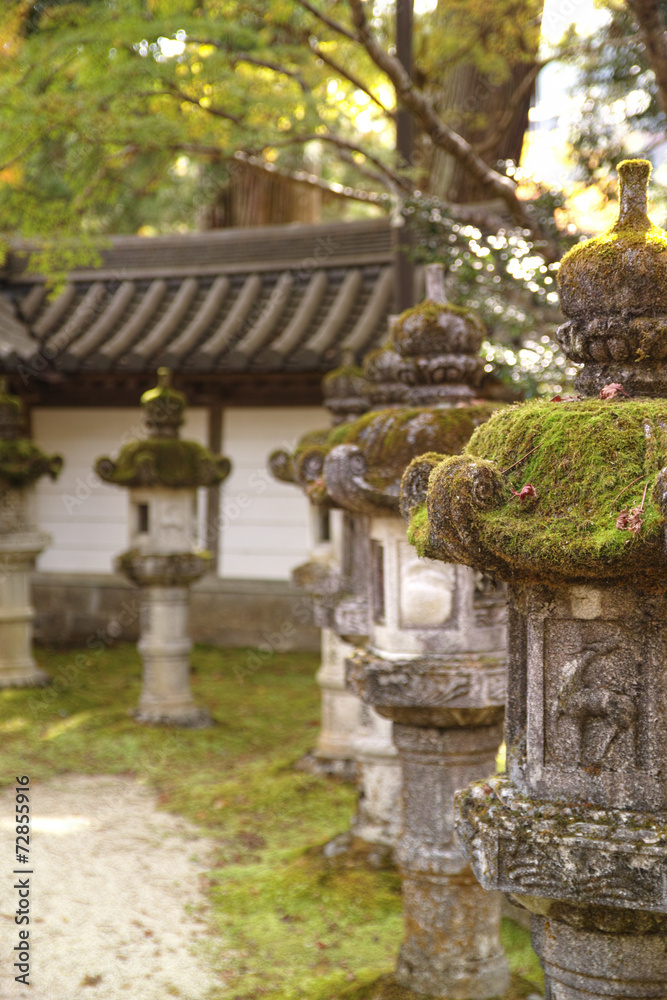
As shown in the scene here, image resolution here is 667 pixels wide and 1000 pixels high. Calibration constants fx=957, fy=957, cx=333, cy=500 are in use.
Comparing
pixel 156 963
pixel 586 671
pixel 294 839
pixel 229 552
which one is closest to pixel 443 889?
pixel 156 963

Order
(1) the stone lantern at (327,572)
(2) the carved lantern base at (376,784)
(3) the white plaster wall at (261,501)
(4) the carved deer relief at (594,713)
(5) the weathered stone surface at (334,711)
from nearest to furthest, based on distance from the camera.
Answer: (4) the carved deer relief at (594,713) < (2) the carved lantern base at (376,784) < (1) the stone lantern at (327,572) < (5) the weathered stone surface at (334,711) < (3) the white plaster wall at (261,501)

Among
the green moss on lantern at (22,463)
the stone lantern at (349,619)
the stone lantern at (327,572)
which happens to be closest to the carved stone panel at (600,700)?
the stone lantern at (349,619)

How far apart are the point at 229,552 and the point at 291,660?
146 cm

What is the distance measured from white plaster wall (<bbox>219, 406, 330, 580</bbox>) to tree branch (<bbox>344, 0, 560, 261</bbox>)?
201 inches

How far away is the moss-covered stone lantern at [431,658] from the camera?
11.7 feet

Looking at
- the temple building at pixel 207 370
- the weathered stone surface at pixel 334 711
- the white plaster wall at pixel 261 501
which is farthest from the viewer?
the white plaster wall at pixel 261 501

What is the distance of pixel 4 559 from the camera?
9.16m

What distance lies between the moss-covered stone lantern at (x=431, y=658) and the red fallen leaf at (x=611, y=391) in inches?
49.2

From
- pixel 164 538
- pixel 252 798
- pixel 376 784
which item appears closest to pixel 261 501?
pixel 164 538

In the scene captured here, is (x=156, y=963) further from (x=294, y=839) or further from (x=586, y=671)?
(x=586, y=671)

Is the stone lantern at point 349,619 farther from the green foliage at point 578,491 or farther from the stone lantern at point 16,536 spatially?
the stone lantern at point 16,536

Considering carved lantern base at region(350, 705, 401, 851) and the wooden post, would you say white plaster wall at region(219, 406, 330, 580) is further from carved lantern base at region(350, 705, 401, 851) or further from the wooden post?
carved lantern base at region(350, 705, 401, 851)

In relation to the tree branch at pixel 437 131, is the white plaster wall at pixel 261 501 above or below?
below

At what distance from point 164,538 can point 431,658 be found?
5.00 m
